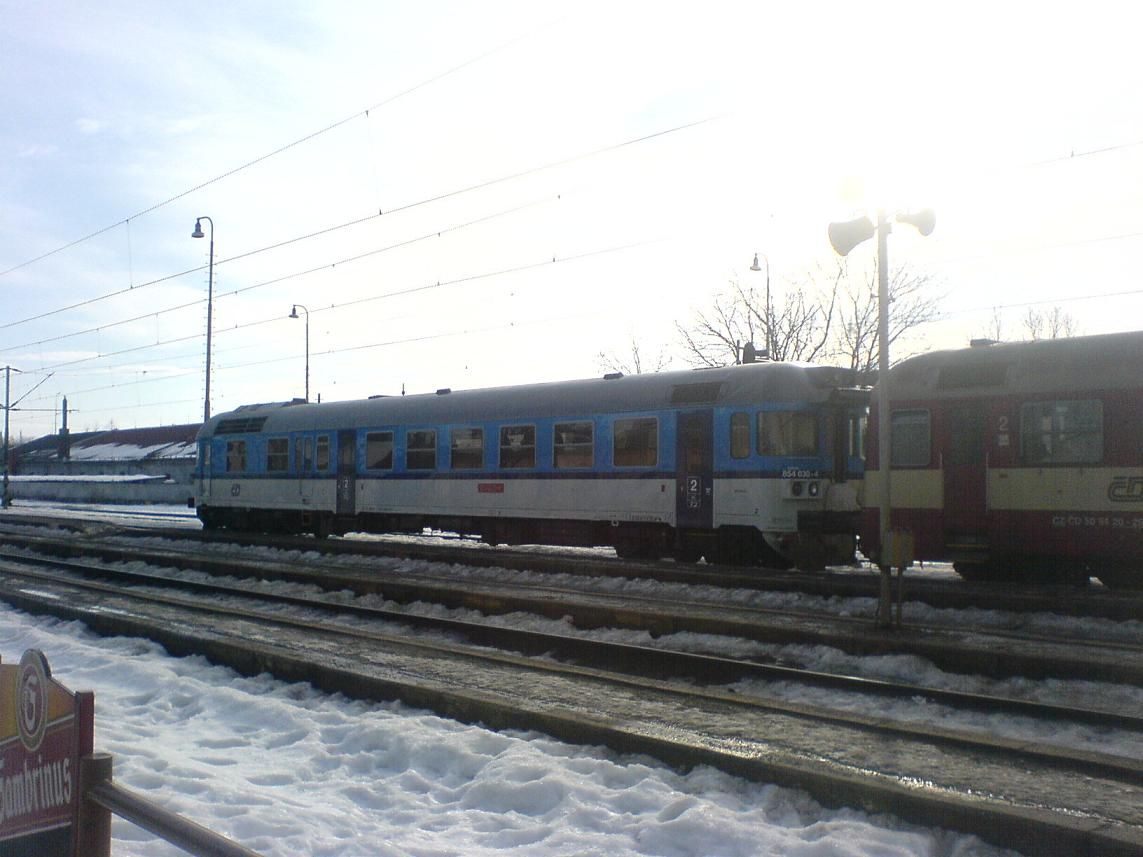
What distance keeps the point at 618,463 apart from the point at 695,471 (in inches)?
66.3

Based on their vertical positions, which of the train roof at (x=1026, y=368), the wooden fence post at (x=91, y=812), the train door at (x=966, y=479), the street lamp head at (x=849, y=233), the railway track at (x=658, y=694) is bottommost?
the railway track at (x=658, y=694)

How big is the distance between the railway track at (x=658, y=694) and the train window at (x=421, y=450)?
5846 millimetres

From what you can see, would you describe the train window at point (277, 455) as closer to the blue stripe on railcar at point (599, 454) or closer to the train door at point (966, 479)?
the blue stripe on railcar at point (599, 454)

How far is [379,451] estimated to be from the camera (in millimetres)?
23344

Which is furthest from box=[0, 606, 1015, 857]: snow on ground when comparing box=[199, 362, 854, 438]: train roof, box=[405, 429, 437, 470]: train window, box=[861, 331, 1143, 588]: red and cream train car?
box=[405, 429, 437, 470]: train window

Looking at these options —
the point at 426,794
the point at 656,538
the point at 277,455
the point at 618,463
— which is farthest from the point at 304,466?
the point at 426,794

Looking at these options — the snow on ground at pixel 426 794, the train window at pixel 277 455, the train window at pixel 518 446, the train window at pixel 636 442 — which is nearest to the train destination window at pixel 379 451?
the train window at pixel 277 455

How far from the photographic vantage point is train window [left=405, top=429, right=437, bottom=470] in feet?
72.2

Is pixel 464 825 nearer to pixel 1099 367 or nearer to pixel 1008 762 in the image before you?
pixel 1008 762

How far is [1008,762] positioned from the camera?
6.49 m

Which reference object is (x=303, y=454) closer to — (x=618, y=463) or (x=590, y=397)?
(x=590, y=397)

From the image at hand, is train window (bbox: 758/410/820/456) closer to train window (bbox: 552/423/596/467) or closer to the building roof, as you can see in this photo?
train window (bbox: 552/423/596/467)

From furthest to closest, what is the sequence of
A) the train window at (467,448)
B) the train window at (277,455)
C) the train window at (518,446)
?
the train window at (277,455)
the train window at (467,448)
the train window at (518,446)

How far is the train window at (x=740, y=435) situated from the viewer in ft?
54.7
